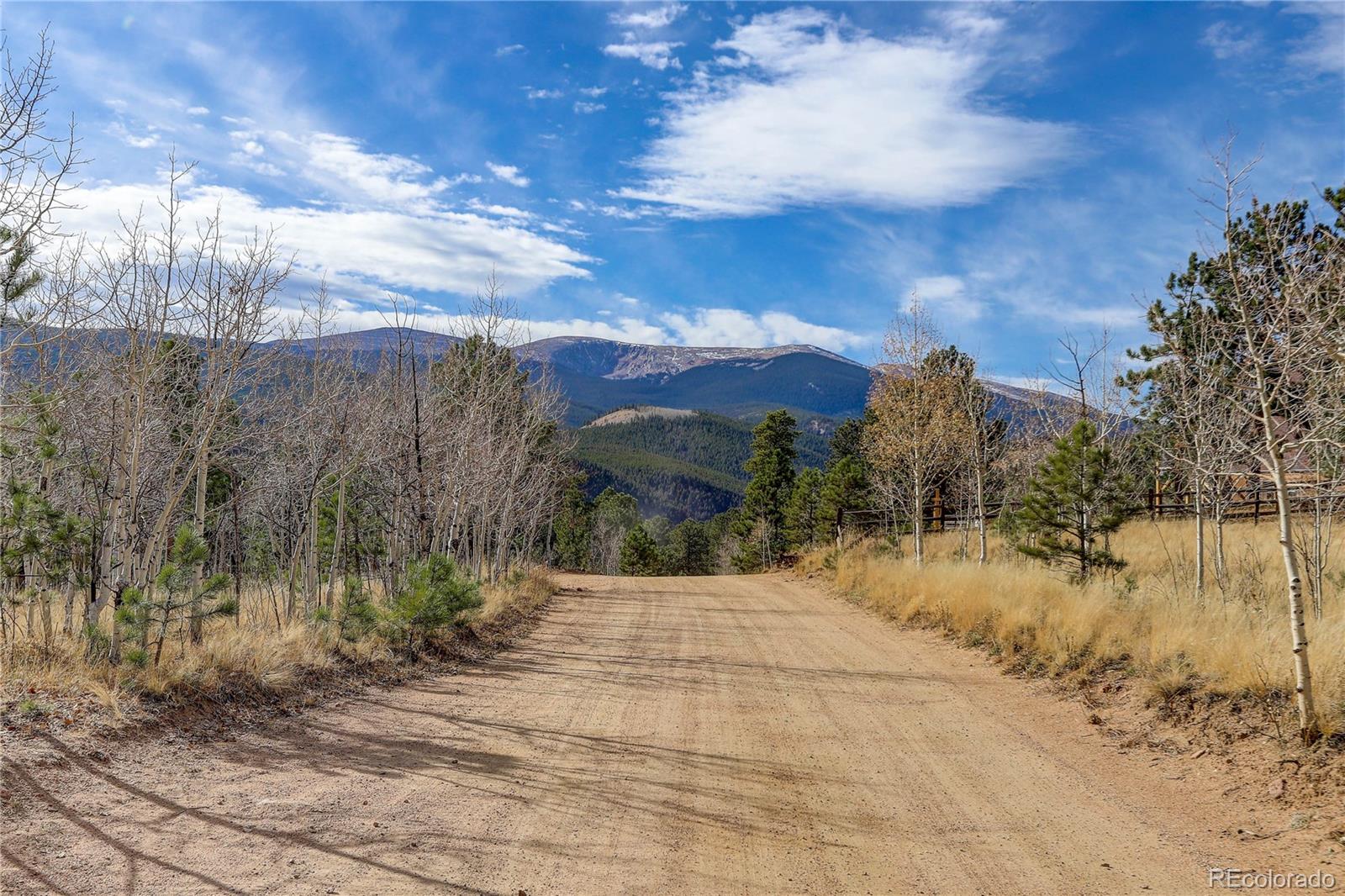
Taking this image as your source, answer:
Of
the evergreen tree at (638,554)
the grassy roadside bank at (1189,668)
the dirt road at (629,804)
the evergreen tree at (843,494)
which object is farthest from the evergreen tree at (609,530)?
the dirt road at (629,804)

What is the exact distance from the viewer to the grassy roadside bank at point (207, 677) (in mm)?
6613

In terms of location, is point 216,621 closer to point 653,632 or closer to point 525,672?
point 525,672

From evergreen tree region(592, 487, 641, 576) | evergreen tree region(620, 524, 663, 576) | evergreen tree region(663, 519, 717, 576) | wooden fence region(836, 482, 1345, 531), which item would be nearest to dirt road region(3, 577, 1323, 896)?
wooden fence region(836, 482, 1345, 531)

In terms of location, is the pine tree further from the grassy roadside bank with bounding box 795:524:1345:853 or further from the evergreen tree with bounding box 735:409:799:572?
the grassy roadside bank with bounding box 795:524:1345:853

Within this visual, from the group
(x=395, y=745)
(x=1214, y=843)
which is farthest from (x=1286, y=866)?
(x=395, y=745)

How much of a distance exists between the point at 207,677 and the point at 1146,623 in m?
10.5

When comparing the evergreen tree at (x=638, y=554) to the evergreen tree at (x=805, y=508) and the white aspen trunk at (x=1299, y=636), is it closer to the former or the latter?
the evergreen tree at (x=805, y=508)

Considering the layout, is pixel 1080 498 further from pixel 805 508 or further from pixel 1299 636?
pixel 805 508

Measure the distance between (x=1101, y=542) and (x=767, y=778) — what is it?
23921mm

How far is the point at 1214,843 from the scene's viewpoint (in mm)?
5234

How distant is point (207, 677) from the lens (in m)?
7.67

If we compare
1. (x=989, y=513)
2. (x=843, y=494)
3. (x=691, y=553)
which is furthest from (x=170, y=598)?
(x=691, y=553)

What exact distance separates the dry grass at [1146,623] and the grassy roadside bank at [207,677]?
8.24 m

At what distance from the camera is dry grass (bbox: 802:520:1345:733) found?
7.22 metres
